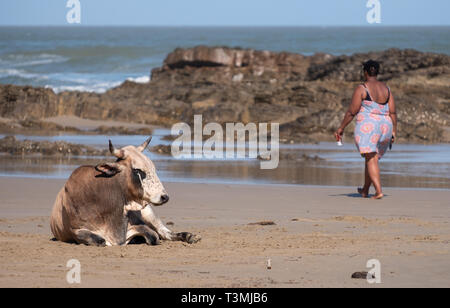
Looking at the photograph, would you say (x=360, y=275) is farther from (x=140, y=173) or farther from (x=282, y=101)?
(x=282, y=101)

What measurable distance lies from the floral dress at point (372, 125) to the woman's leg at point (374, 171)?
9 centimetres

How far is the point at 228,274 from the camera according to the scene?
20.5 ft

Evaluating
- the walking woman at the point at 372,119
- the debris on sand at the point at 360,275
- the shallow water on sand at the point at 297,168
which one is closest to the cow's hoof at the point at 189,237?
the debris on sand at the point at 360,275

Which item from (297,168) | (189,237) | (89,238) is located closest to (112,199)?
(89,238)

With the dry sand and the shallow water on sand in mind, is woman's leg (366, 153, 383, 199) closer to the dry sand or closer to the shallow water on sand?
the dry sand

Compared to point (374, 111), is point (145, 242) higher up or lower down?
lower down

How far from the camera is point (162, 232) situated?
25.5ft

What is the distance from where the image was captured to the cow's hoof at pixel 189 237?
768 cm

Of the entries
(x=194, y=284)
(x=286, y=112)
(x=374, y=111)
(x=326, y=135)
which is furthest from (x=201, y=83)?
(x=194, y=284)

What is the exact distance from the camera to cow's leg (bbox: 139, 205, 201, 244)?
7625 mm

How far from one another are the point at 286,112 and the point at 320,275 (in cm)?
1731

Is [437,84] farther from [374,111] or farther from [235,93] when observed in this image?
[374,111]

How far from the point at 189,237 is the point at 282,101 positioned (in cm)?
1725

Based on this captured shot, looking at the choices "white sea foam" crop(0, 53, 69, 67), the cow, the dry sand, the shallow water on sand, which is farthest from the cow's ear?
"white sea foam" crop(0, 53, 69, 67)
